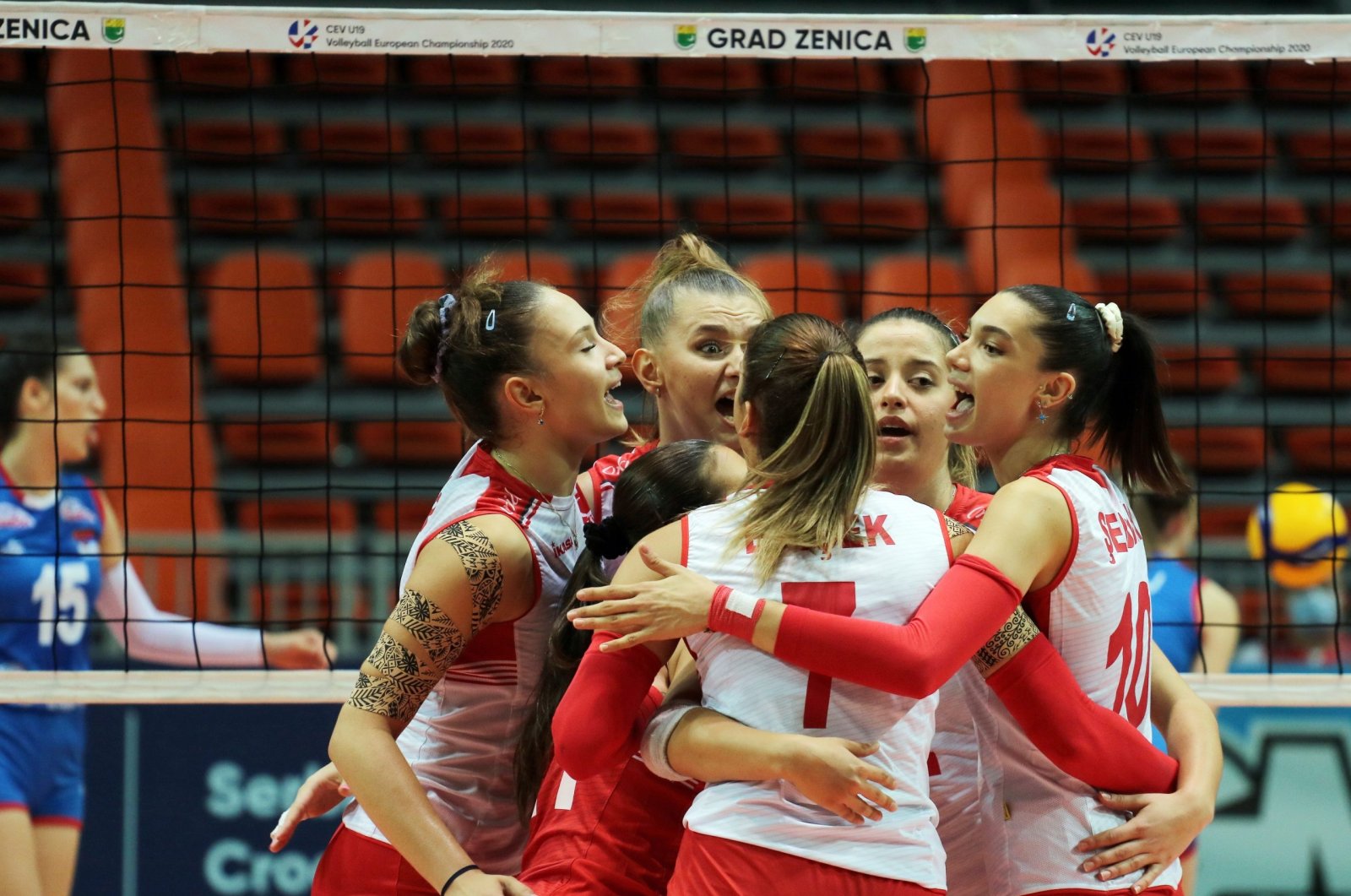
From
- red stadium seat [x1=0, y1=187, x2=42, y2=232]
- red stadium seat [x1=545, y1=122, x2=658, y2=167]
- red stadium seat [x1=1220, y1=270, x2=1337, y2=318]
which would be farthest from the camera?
red stadium seat [x1=545, y1=122, x2=658, y2=167]

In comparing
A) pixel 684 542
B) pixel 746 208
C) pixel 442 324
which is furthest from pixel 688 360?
pixel 746 208

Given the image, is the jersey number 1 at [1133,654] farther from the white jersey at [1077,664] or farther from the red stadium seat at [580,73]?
the red stadium seat at [580,73]

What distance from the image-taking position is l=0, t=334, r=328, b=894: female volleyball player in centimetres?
486

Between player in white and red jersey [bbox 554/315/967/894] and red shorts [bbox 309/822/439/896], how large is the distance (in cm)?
59

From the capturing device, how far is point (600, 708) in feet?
7.83

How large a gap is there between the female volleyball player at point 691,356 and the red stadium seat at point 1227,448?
641cm

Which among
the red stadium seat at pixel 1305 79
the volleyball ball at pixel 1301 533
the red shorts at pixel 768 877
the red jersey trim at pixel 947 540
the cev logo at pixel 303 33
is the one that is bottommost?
the red shorts at pixel 768 877

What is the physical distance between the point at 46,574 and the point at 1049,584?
3748 mm

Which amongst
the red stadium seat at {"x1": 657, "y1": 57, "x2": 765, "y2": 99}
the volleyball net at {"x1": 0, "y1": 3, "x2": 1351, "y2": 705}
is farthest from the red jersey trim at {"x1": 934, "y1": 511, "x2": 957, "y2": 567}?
the red stadium seat at {"x1": 657, "y1": 57, "x2": 765, "y2": 99}

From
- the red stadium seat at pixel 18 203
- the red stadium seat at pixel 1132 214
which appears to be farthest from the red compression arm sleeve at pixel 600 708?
the red stadium seat at pixel 1132 214

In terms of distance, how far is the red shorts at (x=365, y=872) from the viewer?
2812 mm

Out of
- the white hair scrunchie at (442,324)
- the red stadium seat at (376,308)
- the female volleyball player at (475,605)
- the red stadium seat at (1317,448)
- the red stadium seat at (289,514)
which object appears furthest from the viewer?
the red stadium seat at (1317,448)

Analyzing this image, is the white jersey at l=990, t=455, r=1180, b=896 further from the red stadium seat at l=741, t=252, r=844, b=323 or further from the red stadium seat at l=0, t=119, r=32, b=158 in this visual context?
the red stadium seat at l=0, t=119, r=32, b=158

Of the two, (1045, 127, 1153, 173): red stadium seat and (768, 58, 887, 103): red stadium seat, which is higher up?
(768, 58, 887, 103): red stadium seat
